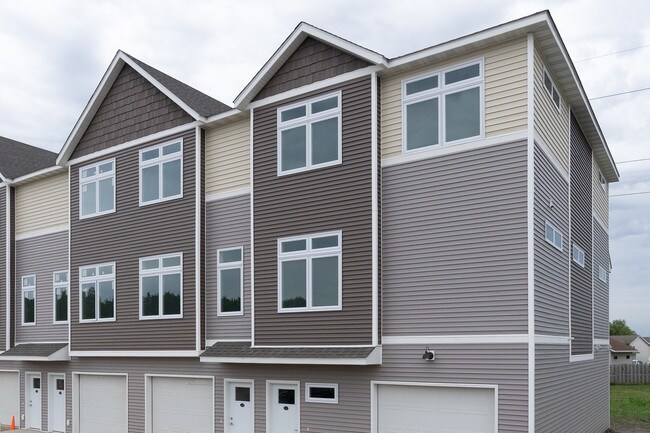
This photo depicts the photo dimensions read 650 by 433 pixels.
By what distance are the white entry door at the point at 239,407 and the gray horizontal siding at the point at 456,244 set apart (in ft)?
14.0

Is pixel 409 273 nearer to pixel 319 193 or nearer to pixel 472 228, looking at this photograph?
pixel 472 228

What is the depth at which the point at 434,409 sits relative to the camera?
12438mm

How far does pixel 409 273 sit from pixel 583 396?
22.7 feet

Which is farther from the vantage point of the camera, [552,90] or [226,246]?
[226,246]

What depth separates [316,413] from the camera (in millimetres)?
13977

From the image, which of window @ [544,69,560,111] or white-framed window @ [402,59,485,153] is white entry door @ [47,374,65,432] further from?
window @ [544,69,560,111]

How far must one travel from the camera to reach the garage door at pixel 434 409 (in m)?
11.9

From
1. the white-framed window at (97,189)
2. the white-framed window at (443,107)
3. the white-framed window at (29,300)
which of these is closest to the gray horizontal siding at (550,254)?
the white-framed window at (443,107)

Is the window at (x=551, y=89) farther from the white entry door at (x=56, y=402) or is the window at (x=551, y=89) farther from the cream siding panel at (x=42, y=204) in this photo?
the white entry door at (x=56, y=402)

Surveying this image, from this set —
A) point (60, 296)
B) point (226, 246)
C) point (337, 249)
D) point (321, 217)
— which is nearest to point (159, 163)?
point (226, 246)

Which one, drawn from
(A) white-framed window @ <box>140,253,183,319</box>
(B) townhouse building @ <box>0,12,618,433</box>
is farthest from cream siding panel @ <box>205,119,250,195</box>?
(A) white-framed window @ <box>140,253,183,319</box>

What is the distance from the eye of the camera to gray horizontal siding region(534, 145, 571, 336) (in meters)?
12.1

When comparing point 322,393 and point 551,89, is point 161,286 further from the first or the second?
point 551,89

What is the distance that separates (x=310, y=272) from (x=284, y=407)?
316 centimetres
